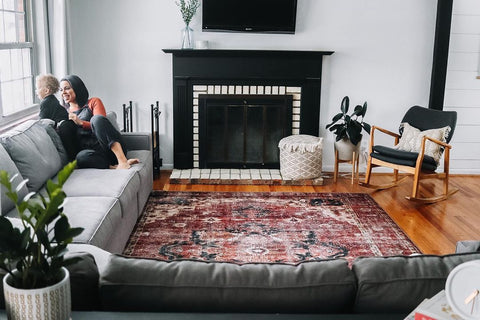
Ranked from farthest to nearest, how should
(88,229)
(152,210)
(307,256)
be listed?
(152,210), (307,256), (88,229)

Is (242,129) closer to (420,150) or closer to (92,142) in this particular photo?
(420,150)

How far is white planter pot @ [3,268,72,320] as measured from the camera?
4.08 feet

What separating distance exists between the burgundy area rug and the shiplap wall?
5.25ft

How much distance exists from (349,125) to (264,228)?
5.75ft

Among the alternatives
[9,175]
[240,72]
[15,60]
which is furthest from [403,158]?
[15,60]

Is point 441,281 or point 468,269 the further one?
point 441,281

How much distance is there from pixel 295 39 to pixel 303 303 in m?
4.49

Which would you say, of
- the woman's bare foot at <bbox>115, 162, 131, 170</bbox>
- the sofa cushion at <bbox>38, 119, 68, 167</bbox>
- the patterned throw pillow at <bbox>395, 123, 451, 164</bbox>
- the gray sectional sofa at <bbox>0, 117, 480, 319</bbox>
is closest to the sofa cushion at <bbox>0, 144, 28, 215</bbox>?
the sofa cushion at <bbox>38, 119, 68, 167</bbox>

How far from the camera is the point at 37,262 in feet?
4.21

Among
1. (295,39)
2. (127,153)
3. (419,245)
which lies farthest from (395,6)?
(127,153)

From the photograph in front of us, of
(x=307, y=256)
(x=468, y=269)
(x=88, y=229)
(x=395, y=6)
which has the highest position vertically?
(x=395, y=6)

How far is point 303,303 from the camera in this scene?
147cm

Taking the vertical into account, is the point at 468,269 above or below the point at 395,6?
below

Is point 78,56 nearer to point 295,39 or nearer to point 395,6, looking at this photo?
point 295,39
